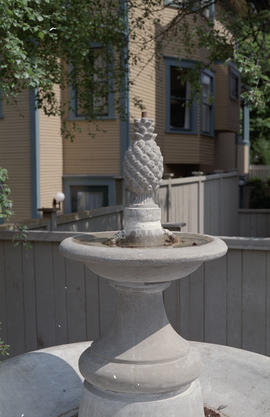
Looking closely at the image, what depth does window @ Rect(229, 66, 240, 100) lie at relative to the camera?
20.3 meters

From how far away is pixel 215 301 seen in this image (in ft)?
17.4

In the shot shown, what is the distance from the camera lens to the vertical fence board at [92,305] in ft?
18.8

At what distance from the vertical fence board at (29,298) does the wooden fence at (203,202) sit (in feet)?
13.4

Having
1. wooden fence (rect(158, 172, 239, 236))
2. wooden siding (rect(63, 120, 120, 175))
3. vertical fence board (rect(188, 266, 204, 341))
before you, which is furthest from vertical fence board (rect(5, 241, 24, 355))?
wooden siding (rect(63, 120, 120, 175))

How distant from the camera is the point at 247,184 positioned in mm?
18734

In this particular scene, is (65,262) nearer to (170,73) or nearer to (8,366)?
(8,366)

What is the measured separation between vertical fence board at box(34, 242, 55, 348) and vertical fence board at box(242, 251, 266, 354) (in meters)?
2.28

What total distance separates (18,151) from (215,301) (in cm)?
1006

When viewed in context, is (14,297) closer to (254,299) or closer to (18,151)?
(254,299)

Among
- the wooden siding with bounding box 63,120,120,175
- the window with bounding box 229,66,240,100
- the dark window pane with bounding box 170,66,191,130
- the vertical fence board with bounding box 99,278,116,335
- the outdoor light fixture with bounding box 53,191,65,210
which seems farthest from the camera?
the window with bounding box 229,66,240,100

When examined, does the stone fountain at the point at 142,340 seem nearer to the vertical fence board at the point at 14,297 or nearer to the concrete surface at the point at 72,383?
the concrete surface at the point at 72,383

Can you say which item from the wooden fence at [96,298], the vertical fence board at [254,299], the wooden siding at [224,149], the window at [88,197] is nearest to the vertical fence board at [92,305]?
the wooden fence at [96,298]

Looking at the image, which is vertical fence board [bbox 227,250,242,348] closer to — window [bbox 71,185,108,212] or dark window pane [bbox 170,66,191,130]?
window [bbox 71,185,108,212]

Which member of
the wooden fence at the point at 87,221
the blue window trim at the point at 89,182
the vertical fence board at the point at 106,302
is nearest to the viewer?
the vertical fence board at the point at 106,302
